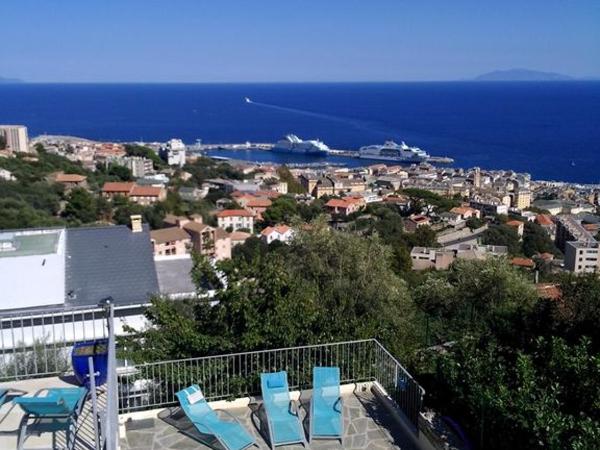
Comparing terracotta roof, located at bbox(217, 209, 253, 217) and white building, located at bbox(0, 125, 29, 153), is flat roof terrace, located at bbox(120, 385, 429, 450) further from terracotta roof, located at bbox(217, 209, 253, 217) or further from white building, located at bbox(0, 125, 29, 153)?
white building, located at bbox(0, 125, 29, 153)

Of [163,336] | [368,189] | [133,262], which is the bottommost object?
[368,189]

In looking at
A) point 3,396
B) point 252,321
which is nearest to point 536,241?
point 252,321

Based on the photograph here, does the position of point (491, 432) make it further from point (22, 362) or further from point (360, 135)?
point (360, 135)

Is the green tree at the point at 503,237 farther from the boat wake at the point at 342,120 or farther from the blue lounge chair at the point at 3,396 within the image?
the boat wake at the point at 342,120

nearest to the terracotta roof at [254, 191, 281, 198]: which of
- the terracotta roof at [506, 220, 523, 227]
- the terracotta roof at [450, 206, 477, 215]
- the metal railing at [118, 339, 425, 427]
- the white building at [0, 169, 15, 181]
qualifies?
the terracotta roof at [450, 206, 477, 215]

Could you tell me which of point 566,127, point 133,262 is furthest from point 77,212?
point 566,127

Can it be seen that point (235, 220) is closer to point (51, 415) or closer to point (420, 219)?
point (420, 219)

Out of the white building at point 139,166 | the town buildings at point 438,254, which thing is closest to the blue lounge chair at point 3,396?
the town buildings at point 438,254
